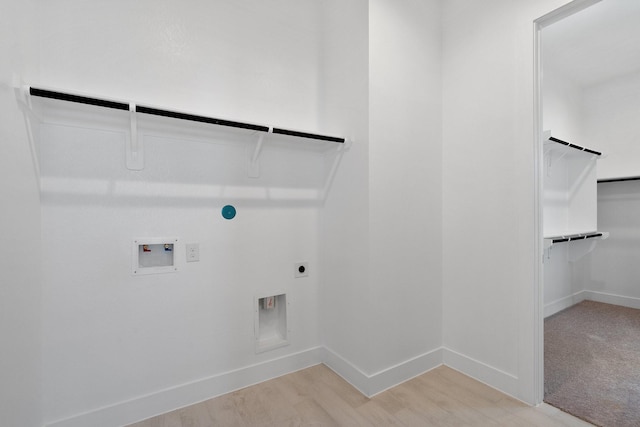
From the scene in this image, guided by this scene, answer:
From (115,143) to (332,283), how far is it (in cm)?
158

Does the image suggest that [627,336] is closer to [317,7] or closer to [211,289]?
[211,289]

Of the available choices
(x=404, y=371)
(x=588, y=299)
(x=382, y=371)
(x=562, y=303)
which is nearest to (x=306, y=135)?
(x=382, y=371)

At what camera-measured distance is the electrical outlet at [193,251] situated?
1.70m

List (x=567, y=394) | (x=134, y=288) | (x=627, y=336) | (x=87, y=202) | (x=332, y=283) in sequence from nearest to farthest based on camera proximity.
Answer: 1. (x=87, y=202)
2. (x=134, y=288)
3. (x=567, y=394)
4. (x=332, y=283)
5. (x=627, y=336)

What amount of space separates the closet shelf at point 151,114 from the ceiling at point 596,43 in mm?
2251

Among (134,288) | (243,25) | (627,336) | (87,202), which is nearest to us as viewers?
(87,202)

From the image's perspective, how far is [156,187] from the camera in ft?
5.30

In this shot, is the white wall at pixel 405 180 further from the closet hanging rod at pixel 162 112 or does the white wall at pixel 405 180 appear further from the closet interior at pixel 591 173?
the closet interior at pixel 591 173

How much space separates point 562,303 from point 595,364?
1.40 metres

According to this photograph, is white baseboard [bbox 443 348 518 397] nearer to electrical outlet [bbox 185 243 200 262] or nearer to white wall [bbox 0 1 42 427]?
electrical outlet [bbox 185 243 200 262]

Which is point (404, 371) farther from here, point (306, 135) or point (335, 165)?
point (306, 135)

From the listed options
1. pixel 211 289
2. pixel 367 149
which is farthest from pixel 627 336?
pixel 211 289

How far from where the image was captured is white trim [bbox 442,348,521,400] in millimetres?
1722

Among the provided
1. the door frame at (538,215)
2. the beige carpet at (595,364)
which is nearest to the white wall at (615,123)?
the beige carpet at (595,364)
